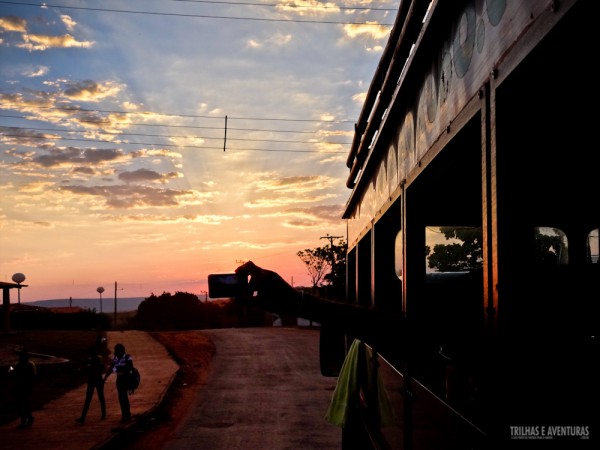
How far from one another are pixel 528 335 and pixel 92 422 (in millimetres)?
12606

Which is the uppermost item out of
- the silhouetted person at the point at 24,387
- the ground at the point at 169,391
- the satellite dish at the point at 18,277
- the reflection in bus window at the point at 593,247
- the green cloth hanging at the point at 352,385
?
the reflection in bus window at the point at 593,247

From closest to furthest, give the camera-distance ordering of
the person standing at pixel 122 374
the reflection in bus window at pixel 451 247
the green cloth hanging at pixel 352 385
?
the green cloth hanging at pixel 352 385, the reflection in bus window at pixel 451 247, the person standing at pixel 122 374

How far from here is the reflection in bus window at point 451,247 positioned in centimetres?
549

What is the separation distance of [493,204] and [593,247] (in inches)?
134

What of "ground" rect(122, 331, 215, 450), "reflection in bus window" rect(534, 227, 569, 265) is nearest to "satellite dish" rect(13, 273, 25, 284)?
"ground" rect(122, 331, 215, 450)

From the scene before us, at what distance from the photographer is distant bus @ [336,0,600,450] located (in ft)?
6.06

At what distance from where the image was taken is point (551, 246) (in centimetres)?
502

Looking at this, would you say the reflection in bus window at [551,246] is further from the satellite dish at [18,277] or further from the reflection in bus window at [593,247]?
the satellite dish at [18,277]

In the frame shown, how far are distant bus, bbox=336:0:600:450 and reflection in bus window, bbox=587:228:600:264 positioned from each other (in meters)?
0.01

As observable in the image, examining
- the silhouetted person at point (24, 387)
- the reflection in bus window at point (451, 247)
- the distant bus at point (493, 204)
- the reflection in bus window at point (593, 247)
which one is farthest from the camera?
the silhouetted person at point (24, 387)

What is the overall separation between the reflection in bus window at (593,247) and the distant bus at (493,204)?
0.01m

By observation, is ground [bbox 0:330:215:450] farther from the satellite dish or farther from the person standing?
the satellite dish

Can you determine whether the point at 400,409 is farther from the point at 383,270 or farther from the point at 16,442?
the point at 16,442

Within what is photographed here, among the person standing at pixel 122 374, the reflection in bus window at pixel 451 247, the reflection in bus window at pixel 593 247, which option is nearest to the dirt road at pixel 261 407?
the person standing at pixel 122 374
